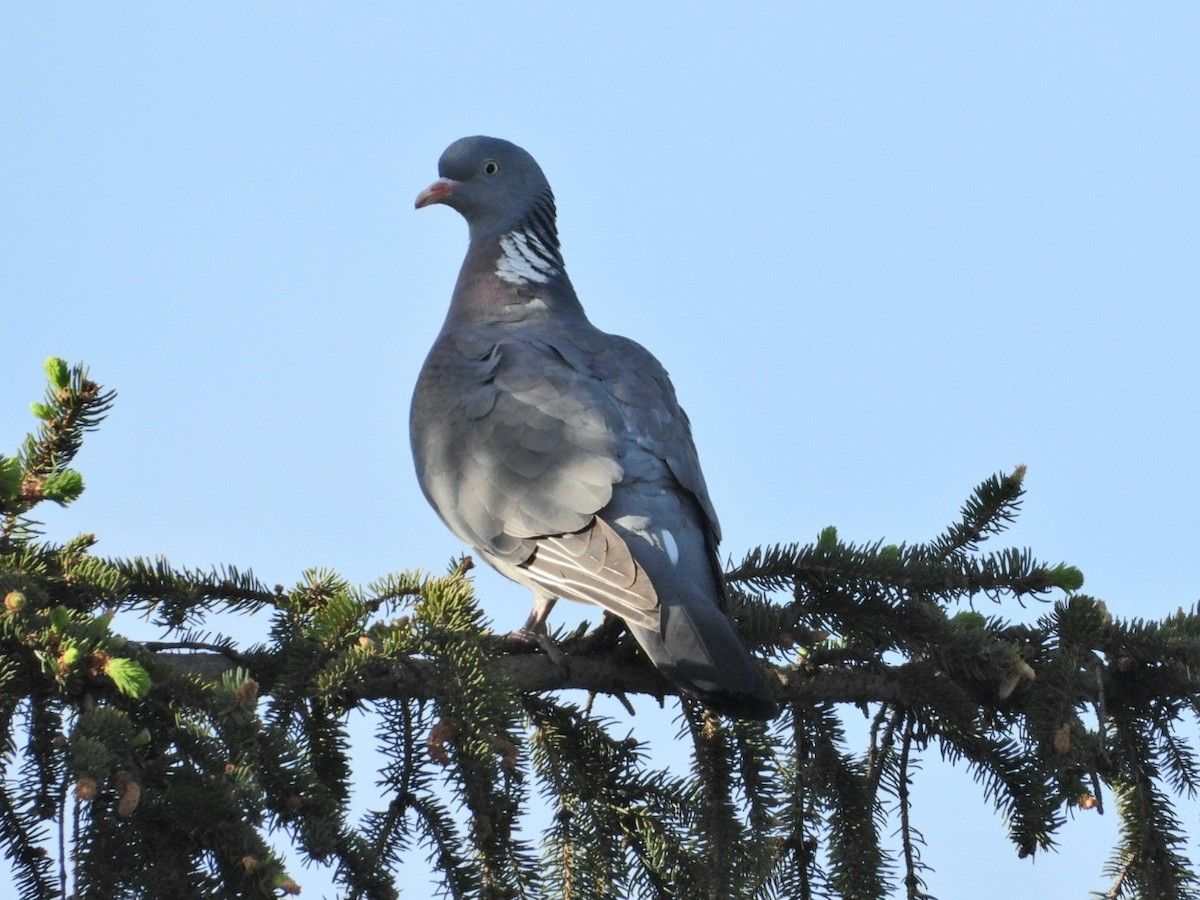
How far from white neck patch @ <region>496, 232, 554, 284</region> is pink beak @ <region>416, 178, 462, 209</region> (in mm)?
346

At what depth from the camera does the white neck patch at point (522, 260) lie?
17.0ft

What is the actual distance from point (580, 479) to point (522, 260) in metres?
1.77

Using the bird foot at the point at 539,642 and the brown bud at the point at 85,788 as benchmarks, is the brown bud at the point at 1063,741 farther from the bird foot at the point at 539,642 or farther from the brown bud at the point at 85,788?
the brown bud at the point at 85,788

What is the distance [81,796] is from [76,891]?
17 cm

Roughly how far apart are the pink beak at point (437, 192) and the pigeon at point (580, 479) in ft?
2.39

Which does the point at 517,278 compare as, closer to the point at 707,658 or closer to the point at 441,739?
the point at 707,658

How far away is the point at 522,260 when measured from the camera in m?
5.29

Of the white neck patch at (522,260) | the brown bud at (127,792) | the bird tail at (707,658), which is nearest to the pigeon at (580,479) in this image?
the bird tail at (707,658)

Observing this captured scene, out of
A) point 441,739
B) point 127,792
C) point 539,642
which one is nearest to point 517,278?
point 539,642

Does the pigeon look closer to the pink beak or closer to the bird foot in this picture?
the bird foot

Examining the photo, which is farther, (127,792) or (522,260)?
(522,260)

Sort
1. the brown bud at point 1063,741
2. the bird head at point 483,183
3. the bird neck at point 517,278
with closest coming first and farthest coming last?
the brown bud at point 1063,741 < the bird neck at point 517,278 < the bird head at point 483,183

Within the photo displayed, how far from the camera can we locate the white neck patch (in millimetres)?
5195

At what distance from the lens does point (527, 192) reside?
18.4 ft
